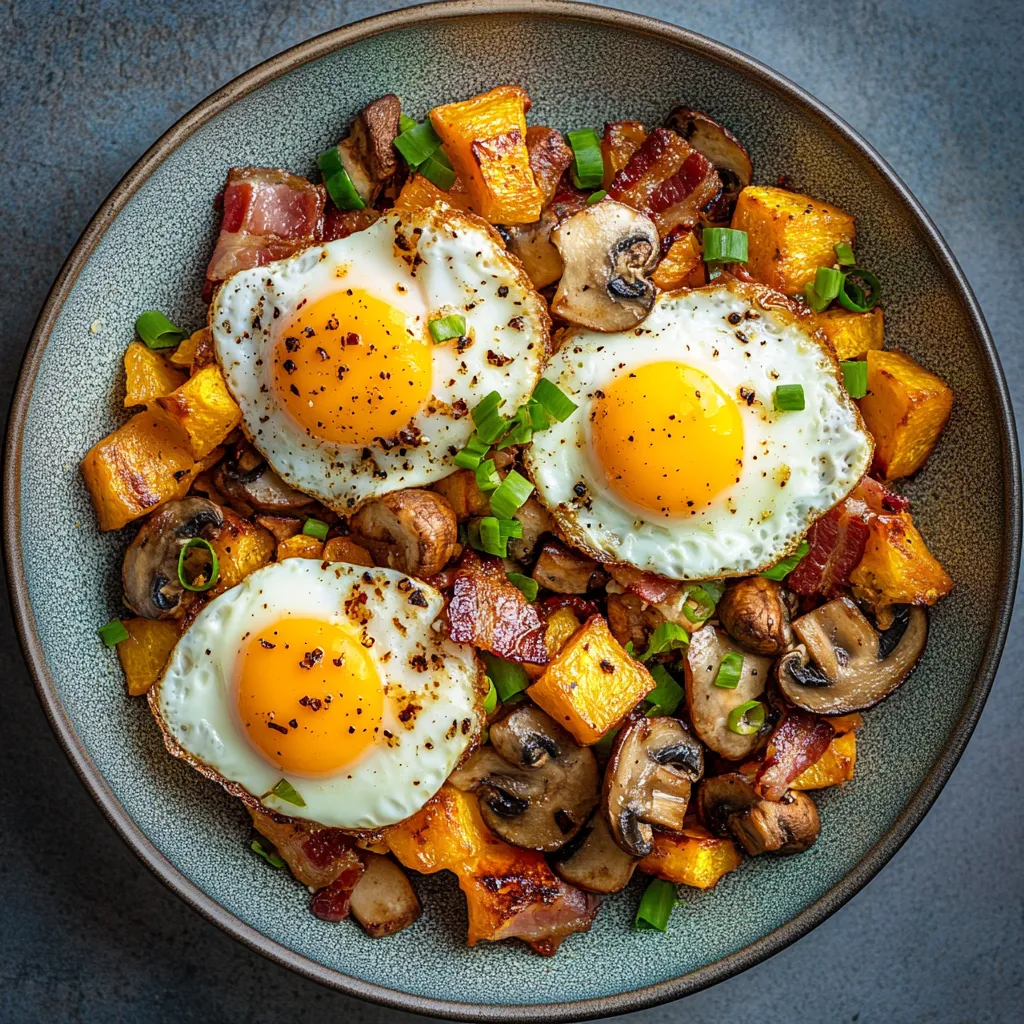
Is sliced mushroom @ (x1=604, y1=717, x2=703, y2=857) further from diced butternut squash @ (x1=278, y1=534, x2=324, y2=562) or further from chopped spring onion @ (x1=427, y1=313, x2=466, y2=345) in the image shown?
chopped spring onion @ (x1=427, y1=313, x2=466, y2=345)

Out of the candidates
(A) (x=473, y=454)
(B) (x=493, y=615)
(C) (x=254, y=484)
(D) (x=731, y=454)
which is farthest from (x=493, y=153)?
(B) (x=493, y=615)

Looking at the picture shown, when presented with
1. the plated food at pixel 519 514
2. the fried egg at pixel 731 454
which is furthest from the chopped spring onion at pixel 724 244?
the fried egg at pixel 731 454

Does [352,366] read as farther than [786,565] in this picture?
Result: No

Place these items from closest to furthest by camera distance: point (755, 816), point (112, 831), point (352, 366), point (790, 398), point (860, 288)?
1. point (352, 366)
2. point (790, 398)
3. point (755, 816)
4. point (860, 288)
5. point (112, 831)

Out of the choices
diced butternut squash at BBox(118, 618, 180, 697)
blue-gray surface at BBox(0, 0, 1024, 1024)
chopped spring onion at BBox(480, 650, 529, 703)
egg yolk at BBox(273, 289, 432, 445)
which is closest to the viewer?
egg yolk at BBox(273, 289, 432, 445)

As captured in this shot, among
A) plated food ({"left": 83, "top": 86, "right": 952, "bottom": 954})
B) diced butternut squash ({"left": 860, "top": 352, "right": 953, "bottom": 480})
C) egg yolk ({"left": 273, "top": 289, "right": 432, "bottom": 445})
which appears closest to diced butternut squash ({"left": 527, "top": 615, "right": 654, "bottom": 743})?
plated food ({"left": 83, "top": 86, "right": 952, "bottom": 954})

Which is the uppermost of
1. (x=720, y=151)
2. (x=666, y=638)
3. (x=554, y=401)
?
(x=720, y=151)

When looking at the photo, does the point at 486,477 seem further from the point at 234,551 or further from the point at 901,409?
the point at 901,409
